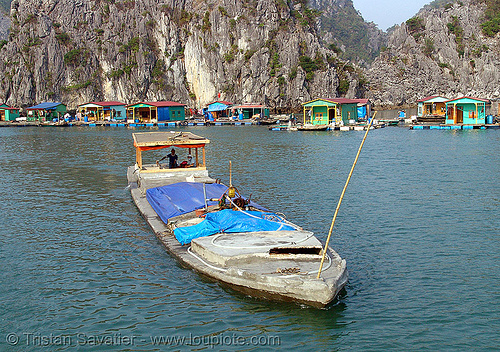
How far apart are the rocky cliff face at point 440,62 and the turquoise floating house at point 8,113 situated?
81.5m

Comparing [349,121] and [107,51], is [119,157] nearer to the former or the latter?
[349,121]

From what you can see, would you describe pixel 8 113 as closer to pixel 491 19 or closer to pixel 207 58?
pixel 207 58

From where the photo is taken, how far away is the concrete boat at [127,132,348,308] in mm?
11492

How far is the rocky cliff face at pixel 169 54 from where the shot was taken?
111 m

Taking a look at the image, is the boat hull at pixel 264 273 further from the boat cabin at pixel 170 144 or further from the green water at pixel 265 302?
the boat cabin at pixel 170 144

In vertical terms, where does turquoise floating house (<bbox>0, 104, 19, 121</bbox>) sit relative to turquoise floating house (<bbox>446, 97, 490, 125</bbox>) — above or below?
above

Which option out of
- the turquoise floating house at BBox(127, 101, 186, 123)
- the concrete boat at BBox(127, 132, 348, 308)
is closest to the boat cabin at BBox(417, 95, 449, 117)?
the turquoise floating house at BBox(127, 101, 186, 123)

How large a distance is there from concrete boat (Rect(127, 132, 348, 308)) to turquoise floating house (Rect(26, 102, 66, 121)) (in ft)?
292

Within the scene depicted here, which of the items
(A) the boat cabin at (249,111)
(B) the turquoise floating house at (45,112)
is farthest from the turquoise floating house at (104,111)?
(A) the boat cabin at (249,111)

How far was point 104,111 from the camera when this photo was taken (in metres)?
98.5

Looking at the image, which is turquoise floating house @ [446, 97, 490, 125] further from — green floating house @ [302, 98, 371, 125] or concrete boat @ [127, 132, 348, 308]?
concrete boat @ [127, 132, 348, 308]

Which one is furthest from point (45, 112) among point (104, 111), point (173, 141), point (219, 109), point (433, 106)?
point (173, 141)

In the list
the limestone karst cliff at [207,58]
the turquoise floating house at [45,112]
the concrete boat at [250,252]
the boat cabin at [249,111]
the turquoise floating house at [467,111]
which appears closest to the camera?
the concrete boat at [250,252]

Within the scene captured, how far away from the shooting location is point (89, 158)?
4281 centimetres
